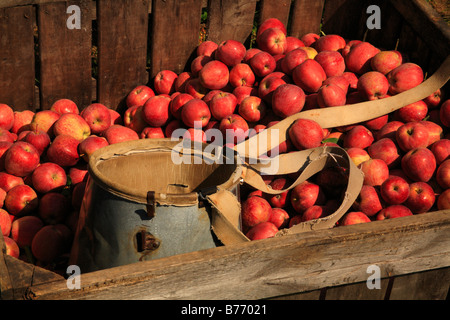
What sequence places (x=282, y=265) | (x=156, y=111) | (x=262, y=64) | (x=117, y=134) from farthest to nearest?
(x=262, y=64) < (x=156, y=111) < (x=117, y=134) < (x=282, y=265)

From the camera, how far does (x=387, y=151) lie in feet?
8.75

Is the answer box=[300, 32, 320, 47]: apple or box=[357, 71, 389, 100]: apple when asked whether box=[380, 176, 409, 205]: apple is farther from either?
box=[300, 32, 320, 47]: apple

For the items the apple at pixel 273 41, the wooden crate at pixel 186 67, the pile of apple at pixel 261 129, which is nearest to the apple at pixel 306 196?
the pile of apple at pixel 261 129

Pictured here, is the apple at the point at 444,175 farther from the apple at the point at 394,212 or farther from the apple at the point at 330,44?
the apple at the point at 330,44

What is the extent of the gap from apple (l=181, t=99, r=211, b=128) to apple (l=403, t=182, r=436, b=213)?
3.88 ft

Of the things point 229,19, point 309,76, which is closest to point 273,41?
point 229,19

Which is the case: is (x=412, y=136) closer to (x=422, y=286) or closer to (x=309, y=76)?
(x=309, y=76)

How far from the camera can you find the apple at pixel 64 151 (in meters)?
2.74

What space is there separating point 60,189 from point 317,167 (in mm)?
1331

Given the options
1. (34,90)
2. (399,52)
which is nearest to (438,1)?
(399,52)

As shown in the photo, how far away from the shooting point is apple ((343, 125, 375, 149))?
2.74 meters

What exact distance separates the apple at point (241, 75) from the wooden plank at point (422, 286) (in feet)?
5.33

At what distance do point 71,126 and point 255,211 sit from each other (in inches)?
46.9

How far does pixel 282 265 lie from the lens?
1.74m
